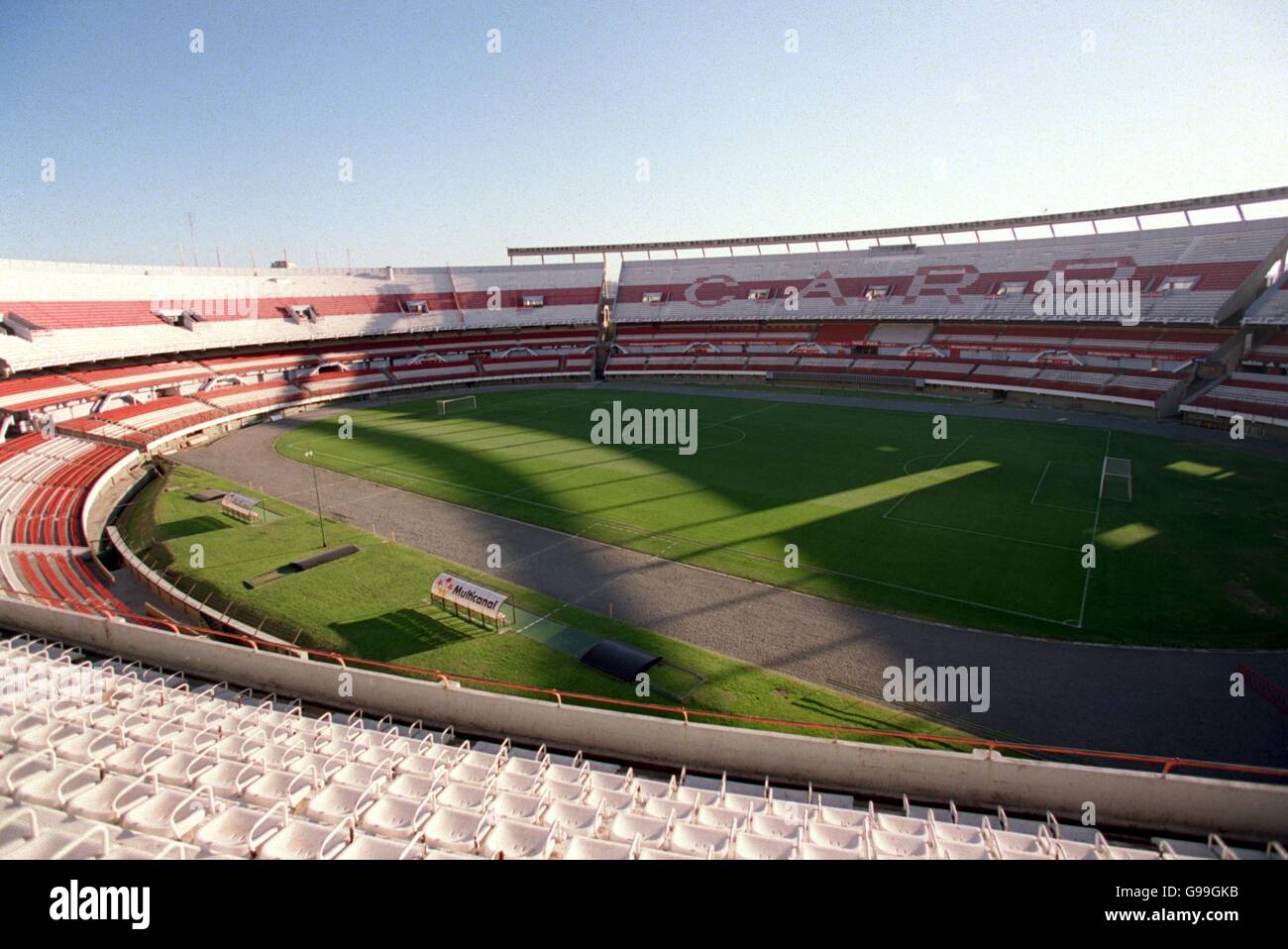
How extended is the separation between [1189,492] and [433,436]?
131 feet

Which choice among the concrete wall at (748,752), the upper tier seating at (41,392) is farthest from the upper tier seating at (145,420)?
the concrete wall at (748,752)

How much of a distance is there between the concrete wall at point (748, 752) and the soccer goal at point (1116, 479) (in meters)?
21.6

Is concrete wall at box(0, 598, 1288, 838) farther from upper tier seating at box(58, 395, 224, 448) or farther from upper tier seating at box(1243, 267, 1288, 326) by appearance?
upper tier seating at box(1243, 267, 1288, 326)

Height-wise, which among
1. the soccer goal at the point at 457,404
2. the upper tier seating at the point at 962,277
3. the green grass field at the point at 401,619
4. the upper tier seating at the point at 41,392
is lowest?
the green grass field at the point at 401,619

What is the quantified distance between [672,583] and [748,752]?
9612mm

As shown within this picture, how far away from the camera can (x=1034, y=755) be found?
1277 centimetres

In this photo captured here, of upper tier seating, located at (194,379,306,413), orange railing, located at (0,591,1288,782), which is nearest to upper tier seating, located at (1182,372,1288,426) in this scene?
orange railing, located at (0,591,1288,782)

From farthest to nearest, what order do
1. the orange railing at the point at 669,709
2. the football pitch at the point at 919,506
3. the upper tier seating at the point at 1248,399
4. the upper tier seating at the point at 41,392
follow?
the upper tier seating at the point at 1248,399, the upper tier seating at the point at 41,392, the football pitch at the point at 919,506, the orange railing at the point at 669,709

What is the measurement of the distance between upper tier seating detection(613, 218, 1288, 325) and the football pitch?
17.4 meters

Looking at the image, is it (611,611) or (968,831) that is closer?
(968,831)

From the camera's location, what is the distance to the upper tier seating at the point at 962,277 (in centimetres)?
4728

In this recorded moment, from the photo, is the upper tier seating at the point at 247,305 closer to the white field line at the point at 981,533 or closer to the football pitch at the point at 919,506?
the football pitch at the point at 919,506
